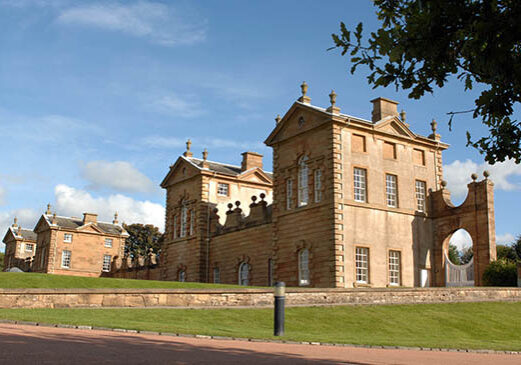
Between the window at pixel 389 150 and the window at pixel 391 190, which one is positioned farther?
the window at pixel 389 150

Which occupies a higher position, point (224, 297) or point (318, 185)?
point (318, 185)

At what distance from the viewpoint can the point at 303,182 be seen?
3572 centimetres

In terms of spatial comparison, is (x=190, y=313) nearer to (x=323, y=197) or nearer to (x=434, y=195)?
(x=323, y=197)

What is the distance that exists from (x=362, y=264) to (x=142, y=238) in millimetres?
62365

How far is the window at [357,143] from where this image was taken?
3416 centimetres

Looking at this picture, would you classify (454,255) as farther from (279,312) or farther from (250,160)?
(279,312)

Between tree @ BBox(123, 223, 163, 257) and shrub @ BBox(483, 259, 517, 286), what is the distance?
6405 centimetres

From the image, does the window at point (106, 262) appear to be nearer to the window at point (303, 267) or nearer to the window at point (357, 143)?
the window at point (303, 267)

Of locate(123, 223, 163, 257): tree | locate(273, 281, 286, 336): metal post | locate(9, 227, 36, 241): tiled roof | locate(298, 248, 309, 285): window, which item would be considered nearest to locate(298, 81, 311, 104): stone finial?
locate(298, 248, 309, 285): window

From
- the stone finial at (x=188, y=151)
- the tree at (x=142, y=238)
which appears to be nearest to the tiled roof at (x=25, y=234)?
the tree at (x=142, y=238)

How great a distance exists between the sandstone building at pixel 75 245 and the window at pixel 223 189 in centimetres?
2637

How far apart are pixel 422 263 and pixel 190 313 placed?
2023 cm

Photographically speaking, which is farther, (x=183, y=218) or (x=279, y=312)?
(x=183, y=218)

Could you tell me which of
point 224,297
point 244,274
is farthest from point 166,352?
point 244,274
